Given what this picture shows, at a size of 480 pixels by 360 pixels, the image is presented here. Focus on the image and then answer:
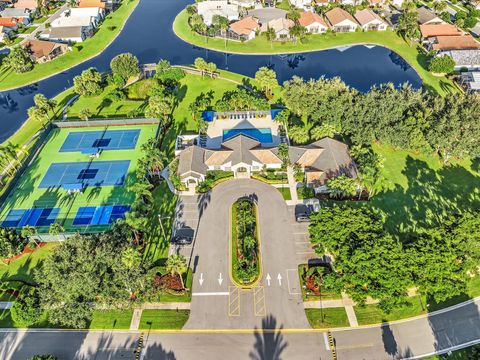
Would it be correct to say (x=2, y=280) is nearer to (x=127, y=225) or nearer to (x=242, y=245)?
(x=127, y=225)

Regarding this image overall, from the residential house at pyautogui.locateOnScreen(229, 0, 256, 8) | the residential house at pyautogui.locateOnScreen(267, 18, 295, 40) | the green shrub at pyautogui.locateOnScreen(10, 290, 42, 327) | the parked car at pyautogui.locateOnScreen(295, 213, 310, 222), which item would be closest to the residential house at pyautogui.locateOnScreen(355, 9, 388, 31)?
the residential house at pyautogui.locateOnScreen(267, 18, 295, 40)

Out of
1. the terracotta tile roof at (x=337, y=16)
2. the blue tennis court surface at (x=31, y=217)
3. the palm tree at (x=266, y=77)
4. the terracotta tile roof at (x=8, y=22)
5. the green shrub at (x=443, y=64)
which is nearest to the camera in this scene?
the blue tennis court surface at (x=31, y=217)

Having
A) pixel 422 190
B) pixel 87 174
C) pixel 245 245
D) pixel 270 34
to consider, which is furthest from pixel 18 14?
pixel 422 190

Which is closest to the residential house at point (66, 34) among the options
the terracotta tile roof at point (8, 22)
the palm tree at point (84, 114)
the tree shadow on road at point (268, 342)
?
the terracotta tile roof at point (8, 22)

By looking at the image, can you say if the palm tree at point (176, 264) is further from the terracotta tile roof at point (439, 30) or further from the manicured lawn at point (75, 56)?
the terracotta tile roof at point (439, 30)

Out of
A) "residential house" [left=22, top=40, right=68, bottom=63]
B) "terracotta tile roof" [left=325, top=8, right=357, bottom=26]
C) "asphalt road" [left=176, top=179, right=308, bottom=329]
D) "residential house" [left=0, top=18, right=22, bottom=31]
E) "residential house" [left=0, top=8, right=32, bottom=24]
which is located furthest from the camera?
"residential house" [left=0, top=8, right=32, bottom=24]

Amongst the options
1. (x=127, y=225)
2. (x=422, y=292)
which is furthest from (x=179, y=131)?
(x=422, y=292)

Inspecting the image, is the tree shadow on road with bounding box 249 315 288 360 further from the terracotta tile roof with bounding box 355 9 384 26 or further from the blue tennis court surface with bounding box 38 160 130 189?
the terracotta tile roof with bounding box 355 9 384 26
